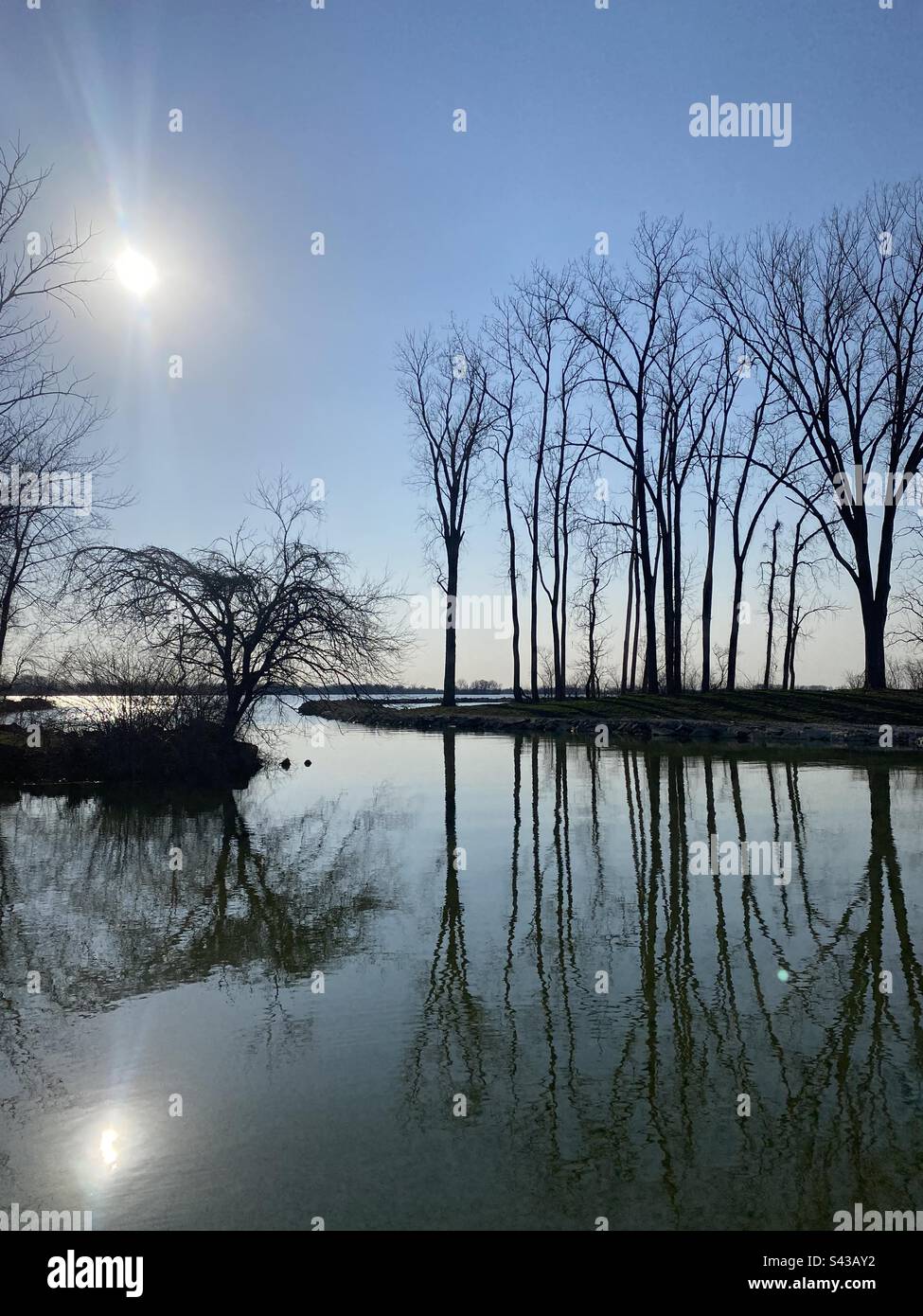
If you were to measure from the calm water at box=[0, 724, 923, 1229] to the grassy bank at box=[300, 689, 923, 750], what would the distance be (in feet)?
37.5

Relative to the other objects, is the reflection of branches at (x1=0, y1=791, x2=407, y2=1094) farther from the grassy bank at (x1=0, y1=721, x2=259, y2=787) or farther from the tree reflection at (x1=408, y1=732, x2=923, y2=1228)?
the grassy bank at (x1=0, y1=721, x2=259, y2=787)

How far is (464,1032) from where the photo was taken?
17.1ft

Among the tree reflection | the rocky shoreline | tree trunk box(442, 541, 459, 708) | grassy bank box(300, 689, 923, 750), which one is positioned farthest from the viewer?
tree trunk box(442, 541, 459, 708)

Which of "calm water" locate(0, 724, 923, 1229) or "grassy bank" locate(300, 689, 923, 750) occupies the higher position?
"grassy bank" locate(300, 689, 923, 750)

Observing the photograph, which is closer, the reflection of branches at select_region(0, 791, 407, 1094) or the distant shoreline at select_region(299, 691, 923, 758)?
the reflection of branches at select_region(0, 791, 407, 1094)

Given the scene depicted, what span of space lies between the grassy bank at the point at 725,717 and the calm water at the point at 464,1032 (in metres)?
11.4

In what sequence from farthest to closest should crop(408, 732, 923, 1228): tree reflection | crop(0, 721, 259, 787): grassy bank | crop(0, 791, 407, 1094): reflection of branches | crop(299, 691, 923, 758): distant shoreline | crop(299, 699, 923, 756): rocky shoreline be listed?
crop(299, 691, 923, 758): distant shoreline, crop(299, 699, 923, 756): rocky shoreline, crop(0, 721, 259, 787): grassy bank, crop(0, 791, 407, 1094): reflection of branches, crop(408, 732, 923, 1228): tree reflection

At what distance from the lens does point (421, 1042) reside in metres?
5.07

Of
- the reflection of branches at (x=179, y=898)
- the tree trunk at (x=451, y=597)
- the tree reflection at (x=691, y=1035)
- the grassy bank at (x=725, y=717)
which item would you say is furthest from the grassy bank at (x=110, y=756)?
the tree trunk at (x=451, y=597)

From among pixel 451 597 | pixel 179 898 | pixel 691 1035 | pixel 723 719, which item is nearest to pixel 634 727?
pixel 723 719

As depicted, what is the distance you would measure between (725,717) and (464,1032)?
2521 centimetres

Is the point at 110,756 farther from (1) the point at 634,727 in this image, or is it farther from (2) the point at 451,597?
(2) the point at 451,597

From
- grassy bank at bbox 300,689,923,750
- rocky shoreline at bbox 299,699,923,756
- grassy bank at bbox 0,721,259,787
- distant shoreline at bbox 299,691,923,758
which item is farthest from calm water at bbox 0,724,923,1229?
grassy bank at bbox 300,689,923,750

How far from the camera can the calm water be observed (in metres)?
3.66
